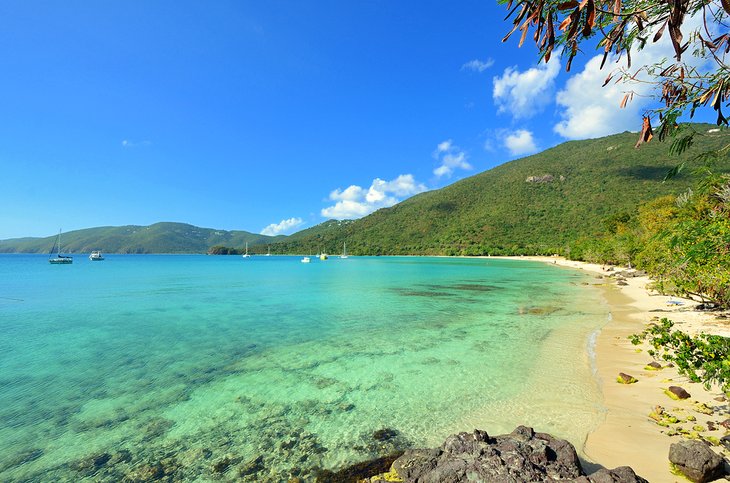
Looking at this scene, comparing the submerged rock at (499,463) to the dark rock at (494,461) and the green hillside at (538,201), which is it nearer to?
the dark rock at (494,461)

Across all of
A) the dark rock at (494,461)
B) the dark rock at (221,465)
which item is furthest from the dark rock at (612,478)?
the dark rock at (221,465)

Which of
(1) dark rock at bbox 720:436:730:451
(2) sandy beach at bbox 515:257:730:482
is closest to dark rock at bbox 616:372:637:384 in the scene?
(2) sandy beach at bbox 515:257:730:482

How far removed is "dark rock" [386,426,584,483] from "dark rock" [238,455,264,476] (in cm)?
248

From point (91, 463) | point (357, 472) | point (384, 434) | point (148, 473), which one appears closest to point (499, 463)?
point (357, 472)

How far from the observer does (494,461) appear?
4535 mm

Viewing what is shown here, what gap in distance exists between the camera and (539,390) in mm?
8867

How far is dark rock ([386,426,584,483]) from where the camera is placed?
4.34m

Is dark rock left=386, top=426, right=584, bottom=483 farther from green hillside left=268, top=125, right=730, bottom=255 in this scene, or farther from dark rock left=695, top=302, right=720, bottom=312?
green hillside left=268, top=125, right=730, bottom=255

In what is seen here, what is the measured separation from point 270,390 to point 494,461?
22.2 ft

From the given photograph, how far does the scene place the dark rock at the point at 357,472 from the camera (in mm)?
5543

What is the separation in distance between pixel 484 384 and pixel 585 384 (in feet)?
8.35

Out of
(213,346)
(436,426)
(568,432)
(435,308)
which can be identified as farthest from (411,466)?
(435,308)

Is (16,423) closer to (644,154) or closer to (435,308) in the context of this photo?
(435,308)

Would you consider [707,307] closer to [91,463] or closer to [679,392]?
[679,392]
